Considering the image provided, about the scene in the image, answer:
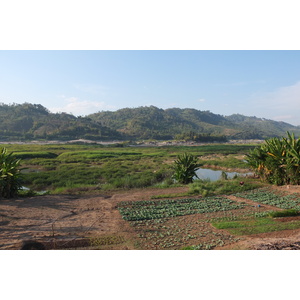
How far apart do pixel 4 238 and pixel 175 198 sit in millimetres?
8393

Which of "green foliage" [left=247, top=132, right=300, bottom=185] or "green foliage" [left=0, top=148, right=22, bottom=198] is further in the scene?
"green foliage" [left=247, top=132, right=300, bottom=185]

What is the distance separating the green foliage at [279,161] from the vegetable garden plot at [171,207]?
Result: 4944 mm

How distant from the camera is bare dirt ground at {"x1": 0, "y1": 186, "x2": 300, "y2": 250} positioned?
274 inches

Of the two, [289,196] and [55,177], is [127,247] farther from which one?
[55,177]

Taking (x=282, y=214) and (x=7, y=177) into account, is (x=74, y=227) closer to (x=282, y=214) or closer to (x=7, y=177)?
(x=7, y=177)

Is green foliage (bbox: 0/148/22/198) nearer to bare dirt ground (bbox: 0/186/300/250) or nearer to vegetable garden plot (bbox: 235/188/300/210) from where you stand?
A: bare dirt ground (bbox: 0/186/300/250)

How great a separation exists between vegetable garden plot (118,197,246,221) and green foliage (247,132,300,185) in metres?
4.94

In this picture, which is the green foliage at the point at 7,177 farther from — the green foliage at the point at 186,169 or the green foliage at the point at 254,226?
the green foliage at the point at 186,169

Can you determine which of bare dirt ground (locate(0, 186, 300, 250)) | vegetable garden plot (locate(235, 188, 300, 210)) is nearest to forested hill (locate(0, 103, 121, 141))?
bare dirt ground (locate(0, 186, 300, 250))

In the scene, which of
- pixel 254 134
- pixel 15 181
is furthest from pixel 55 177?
pixel 254 134

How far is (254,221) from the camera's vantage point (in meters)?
9.21

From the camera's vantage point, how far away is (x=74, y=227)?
845cm

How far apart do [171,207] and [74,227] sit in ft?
15.3

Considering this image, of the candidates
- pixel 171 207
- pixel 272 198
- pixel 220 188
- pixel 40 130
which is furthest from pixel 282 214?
pixel 40 130
